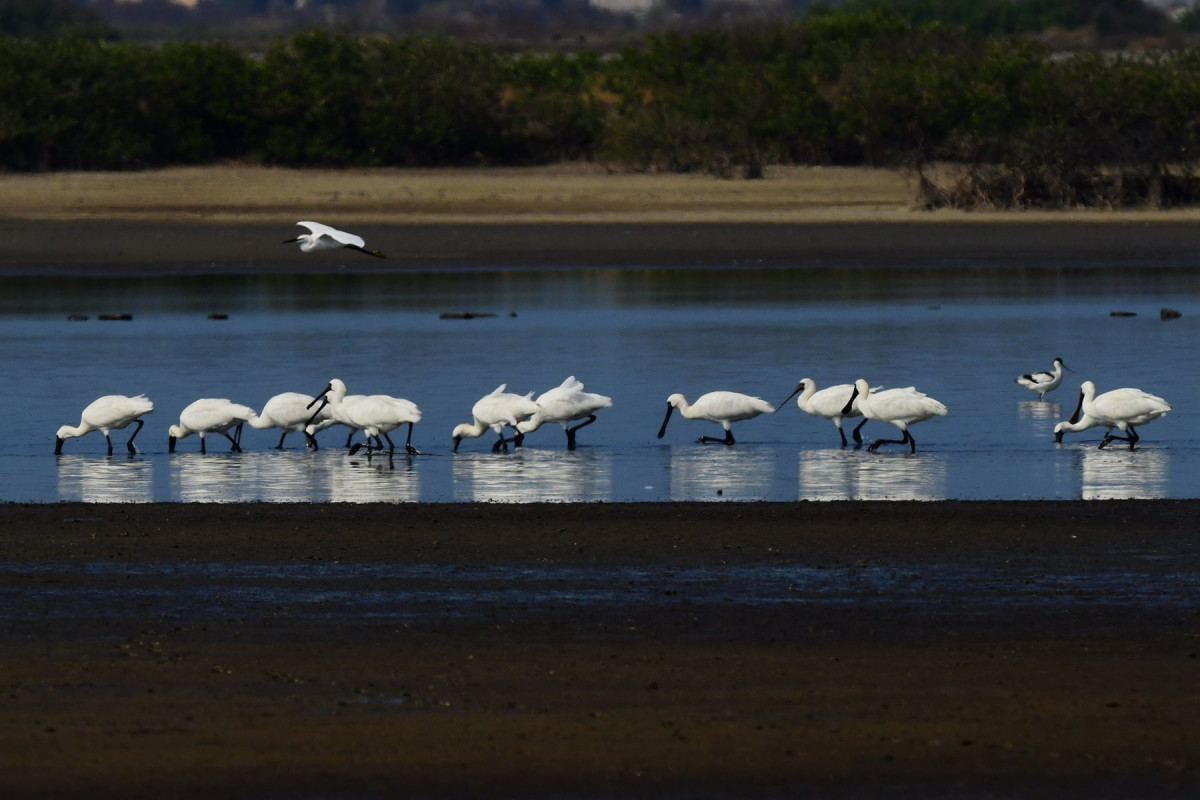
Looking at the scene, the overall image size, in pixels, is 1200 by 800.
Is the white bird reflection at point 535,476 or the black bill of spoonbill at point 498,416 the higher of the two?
the black bill of spoonbill at point 498,416

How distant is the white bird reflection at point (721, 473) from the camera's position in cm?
1234

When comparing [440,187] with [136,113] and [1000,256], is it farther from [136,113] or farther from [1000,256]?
[1000,256]

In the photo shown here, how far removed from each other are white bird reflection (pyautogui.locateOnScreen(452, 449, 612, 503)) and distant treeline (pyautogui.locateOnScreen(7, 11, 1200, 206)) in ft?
80.3

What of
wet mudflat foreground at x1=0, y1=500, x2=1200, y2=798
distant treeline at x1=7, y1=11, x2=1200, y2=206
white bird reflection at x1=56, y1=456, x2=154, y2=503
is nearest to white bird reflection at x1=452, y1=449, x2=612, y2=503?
wet mudflat foreground at x1=0, y1=500, x2=1200, y2=798

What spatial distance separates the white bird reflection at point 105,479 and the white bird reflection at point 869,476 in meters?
3.69

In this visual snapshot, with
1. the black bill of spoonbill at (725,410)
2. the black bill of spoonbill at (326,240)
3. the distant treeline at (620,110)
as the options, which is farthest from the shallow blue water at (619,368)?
the distant treeline at (620,110)

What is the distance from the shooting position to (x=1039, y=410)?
1695cm


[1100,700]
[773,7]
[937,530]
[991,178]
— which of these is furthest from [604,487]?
[773,7]

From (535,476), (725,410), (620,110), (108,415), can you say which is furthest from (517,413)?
(620,110)

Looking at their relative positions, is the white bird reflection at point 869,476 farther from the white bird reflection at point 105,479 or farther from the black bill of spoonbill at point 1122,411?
the white bird reflection at point 105,479

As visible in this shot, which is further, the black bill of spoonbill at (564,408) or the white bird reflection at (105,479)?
the black bill of spoonbill at (564,408)

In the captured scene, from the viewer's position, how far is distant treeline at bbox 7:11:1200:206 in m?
39.6

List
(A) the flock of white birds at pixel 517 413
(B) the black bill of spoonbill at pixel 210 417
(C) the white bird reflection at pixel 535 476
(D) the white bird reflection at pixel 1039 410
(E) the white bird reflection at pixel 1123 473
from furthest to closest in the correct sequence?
(D) the white bird reflection at pixel 1039 410, (B) the black bill of spoonbill at pixel 210 417, (A) the flock of white birds at pixel 517 413, (C) the white bird reflection at pixel 535 476, (E) the white bird reflection at pixel 1123 473

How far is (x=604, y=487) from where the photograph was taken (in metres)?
12.7
